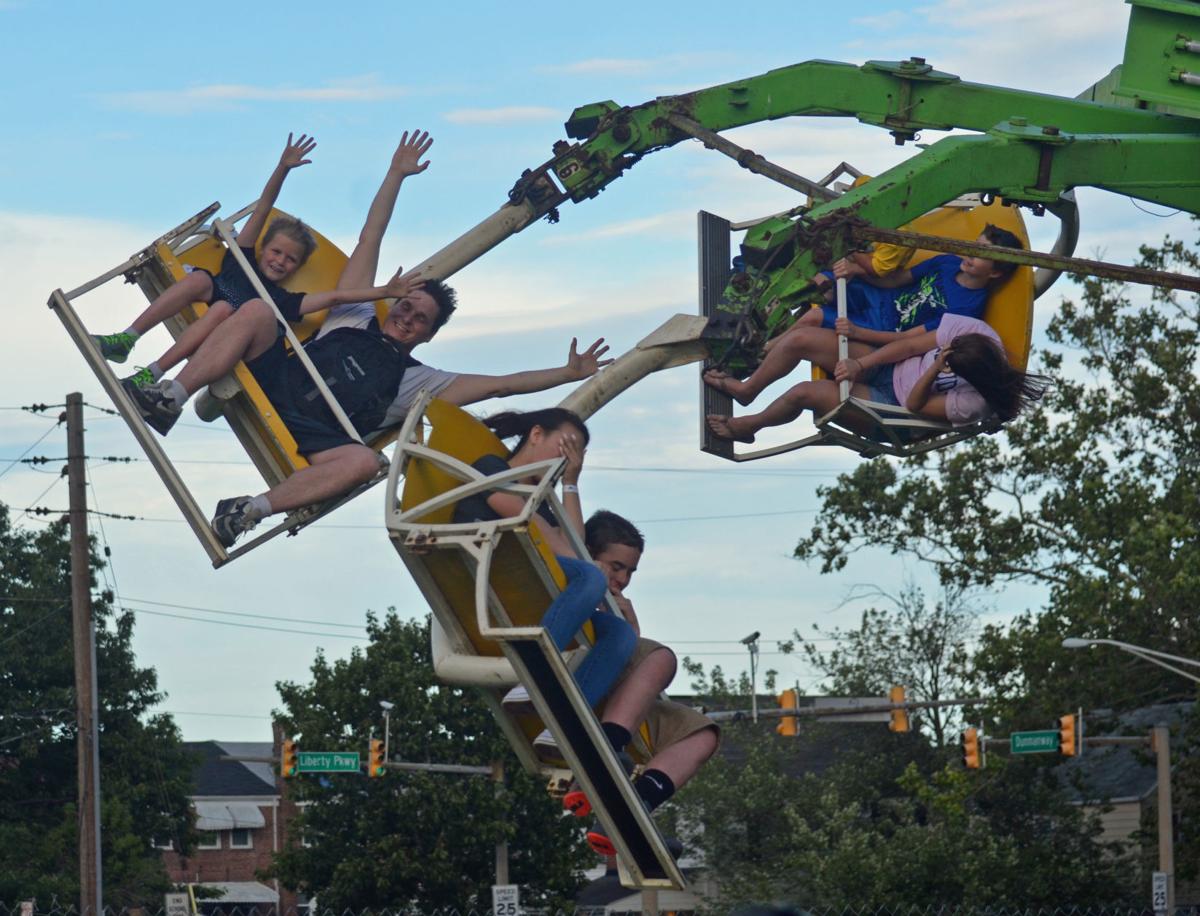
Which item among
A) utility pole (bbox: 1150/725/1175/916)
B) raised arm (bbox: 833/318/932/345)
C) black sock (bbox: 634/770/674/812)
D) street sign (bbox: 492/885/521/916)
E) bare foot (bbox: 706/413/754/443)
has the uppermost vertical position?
raised arm (bbox: 833/318/932/345)

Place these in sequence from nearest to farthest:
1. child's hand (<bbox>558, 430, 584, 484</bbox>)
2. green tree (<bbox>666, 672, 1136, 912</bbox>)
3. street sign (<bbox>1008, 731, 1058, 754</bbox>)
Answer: child's hand (<bbox>558, 430, 584, 484</bbox>), street sign (<bbox>1008, 731, 1058, 754</bbox>), green tree (<bbox>666, 672, 1136, 912</bbox>)

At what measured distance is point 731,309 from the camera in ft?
32.4

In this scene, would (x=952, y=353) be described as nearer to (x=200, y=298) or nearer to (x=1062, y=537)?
(x=200, y=298)

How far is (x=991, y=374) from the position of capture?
33.9ft

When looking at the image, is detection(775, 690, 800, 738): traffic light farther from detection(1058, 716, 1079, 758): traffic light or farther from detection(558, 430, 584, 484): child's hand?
detection(558, 430, 584, 484): child's hand

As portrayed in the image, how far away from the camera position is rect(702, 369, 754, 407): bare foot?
10289mm

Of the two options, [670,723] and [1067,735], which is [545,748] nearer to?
[670,723]

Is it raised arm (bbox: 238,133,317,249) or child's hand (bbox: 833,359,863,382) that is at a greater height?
raised arm (bbox: 238,133,317,249)

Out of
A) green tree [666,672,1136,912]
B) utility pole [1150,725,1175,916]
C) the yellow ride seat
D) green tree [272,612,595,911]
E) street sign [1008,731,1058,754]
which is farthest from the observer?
green tree [272,612,595,911]

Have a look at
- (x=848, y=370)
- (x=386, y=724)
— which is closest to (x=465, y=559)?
(x=848, y=370)

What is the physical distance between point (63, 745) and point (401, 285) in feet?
142

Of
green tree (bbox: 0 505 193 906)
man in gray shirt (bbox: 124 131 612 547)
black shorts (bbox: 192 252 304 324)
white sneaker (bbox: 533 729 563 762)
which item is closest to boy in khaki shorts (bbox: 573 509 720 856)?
white sneaker (bbox: 533 729 563 762)

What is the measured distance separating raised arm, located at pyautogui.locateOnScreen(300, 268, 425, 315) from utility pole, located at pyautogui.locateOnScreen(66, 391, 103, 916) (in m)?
21.9

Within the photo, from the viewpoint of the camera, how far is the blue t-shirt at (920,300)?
10.8 m
